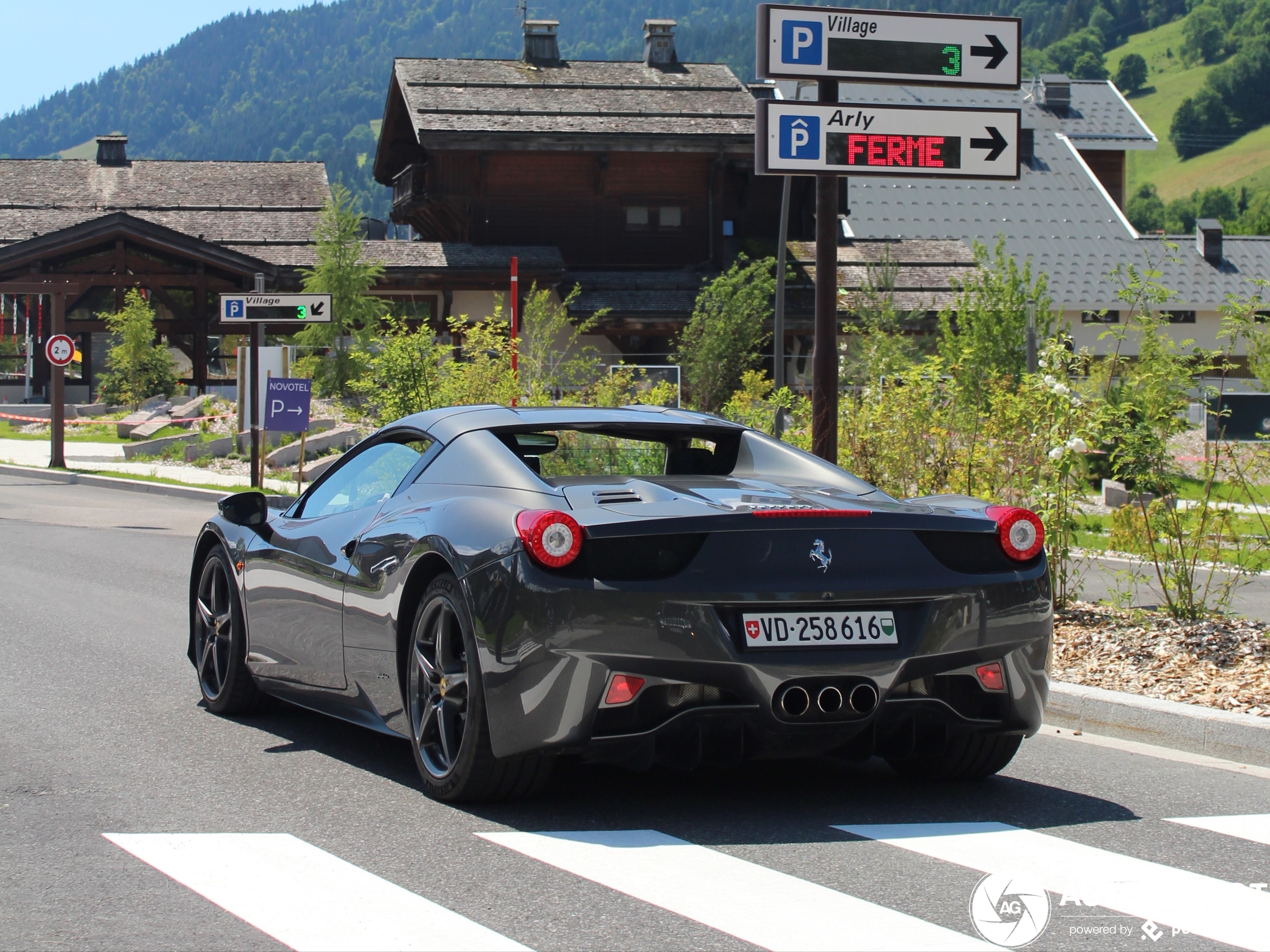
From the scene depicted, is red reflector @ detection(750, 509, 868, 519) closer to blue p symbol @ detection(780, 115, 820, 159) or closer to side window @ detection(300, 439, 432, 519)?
side window @ detection(300, 439, 432, 519)

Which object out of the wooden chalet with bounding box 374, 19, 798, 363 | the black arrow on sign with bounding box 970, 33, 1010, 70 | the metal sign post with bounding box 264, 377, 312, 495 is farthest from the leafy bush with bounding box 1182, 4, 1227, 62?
the black arrow on sign with bounding box 970, 33, 1010, 70

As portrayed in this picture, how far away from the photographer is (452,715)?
16.7 ft

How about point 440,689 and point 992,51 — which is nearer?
point 440,689

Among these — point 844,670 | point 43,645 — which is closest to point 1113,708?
point 844,670

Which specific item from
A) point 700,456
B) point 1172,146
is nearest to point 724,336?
point 700,456

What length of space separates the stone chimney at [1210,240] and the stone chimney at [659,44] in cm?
2289

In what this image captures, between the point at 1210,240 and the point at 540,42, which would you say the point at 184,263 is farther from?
the point at 1210,240

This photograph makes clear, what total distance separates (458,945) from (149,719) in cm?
346

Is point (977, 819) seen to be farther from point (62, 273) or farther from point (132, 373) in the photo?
point (62, 273)

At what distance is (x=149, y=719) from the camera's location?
6727mm

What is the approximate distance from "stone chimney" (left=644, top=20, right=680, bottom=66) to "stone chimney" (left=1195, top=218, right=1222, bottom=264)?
901 inches

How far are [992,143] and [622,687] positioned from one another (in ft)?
23.0

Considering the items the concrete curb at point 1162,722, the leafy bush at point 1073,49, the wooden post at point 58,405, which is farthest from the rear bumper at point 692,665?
the leafy bush at point 1073,49

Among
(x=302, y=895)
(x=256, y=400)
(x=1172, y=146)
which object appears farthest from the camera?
(x=1172, y=146)
